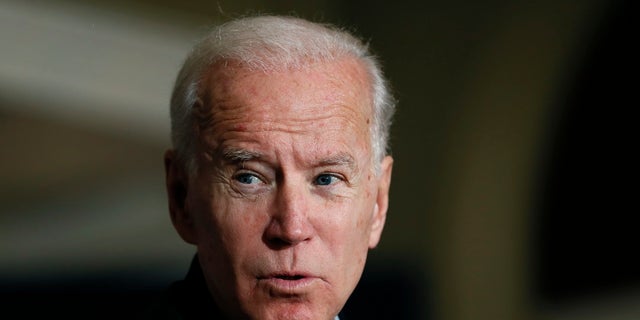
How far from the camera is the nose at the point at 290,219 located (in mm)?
2078

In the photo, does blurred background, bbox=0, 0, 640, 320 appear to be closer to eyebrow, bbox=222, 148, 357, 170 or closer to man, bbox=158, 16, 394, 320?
man, bbox=158, 16, 394, 320

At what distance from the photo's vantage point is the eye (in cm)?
214

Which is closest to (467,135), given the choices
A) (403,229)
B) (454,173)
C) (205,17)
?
(454,173)

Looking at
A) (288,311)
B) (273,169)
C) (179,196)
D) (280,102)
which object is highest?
(280,102)

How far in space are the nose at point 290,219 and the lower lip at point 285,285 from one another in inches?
2.5

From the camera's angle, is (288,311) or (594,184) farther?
(594,184)

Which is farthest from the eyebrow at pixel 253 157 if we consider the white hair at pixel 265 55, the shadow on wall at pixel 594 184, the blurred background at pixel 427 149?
the shadow on wall at pixel 594 184

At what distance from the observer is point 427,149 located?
475 cm

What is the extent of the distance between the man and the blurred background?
2218mm

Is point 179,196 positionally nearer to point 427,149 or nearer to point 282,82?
point 282,82

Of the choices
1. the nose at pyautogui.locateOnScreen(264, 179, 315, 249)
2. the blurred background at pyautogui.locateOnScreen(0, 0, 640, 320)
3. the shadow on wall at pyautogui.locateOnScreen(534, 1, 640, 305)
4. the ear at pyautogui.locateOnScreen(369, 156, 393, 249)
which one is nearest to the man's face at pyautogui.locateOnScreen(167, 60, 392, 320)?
the nose at pyautogui.locateOnScreen(264, 179, 315, 249)

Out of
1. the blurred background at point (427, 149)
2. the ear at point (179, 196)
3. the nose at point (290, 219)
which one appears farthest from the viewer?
the blurred background at point (427, 149)

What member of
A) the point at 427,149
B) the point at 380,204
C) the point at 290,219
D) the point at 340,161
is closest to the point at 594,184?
the point at 427,149

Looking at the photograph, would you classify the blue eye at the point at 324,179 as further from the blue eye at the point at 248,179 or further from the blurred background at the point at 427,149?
the blurred background at the point at 427,149
